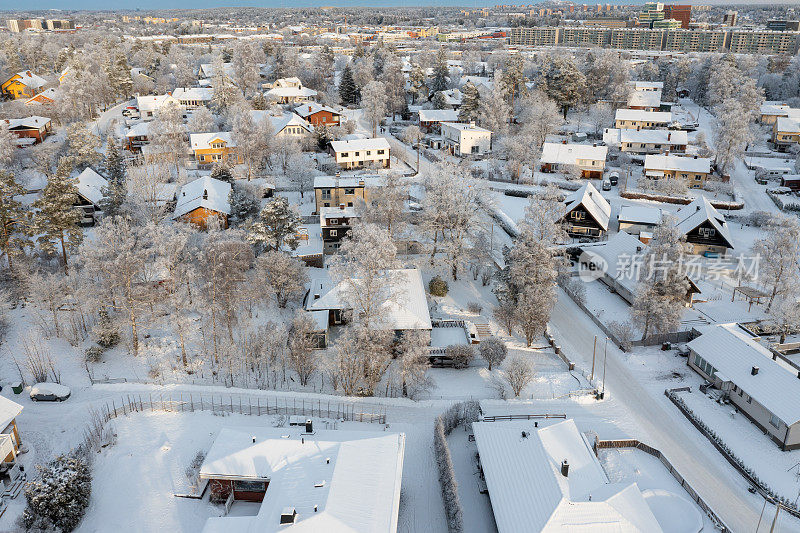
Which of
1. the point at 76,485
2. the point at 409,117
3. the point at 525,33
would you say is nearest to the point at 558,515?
the point at 76,485

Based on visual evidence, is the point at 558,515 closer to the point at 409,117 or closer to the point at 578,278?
the point at 578,278

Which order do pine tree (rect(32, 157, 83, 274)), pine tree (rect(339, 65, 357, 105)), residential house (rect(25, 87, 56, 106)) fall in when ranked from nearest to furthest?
pine tree (rect(32, 157, 83, 274)) < residential house (rect(25, 87, 56, 106)) < pine tree (rect(339, 65, 357, 105))

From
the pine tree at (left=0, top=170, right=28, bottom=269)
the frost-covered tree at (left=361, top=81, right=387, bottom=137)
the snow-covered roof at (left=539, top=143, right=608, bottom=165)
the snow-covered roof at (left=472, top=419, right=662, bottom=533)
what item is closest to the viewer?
the snow-covered roof at (left=472, top=419, right=662, bottom=533)

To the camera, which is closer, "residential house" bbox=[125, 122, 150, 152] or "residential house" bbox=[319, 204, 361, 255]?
"residential house" bbox=[319, 204, 361, 255]

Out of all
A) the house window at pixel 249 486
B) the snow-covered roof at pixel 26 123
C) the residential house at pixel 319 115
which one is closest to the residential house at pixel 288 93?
the residential house at pixel 319 115

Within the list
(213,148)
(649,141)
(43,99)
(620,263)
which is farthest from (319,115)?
(620,263)

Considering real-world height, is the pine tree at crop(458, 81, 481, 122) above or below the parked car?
above

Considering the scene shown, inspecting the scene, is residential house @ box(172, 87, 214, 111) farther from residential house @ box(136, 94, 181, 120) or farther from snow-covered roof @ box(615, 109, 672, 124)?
snow-covered roof @ box(615, 109, 672, 124)

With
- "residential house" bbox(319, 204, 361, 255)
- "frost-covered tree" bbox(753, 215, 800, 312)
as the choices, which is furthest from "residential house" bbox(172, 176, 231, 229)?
"frost-covered tree" bbox(753, 215, 800, 312)
